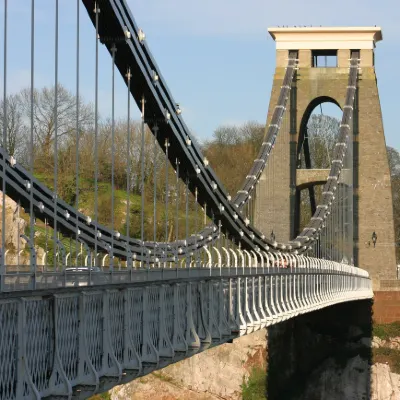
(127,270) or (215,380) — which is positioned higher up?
(127,270)

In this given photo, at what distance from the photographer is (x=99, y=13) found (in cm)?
1752

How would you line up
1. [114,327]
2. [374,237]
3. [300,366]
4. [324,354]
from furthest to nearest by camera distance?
[374,237]
[324,354]
[300,366]
[114,327]

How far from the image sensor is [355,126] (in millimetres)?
53875

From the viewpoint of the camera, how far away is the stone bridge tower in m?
53.0

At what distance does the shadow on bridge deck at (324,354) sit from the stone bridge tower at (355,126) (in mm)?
2469

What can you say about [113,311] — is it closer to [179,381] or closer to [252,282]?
[252,282]

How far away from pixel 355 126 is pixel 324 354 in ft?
31.4

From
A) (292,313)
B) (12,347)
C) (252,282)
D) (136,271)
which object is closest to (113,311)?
(136,271)

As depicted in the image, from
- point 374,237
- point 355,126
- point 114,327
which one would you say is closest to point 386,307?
point 374,237

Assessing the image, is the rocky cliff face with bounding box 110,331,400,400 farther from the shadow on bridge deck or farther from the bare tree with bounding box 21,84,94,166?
the bare tree with bounding box 21,84,94,166

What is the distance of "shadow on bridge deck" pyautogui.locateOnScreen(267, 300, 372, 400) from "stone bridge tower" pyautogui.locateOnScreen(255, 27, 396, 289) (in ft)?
8.10

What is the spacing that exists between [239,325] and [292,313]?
6443 mm

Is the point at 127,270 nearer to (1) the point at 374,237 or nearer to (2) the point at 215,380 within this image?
(2) the point at 215,380

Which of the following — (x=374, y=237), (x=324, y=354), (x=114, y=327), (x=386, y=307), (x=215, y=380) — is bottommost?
(x=215, y=380)
